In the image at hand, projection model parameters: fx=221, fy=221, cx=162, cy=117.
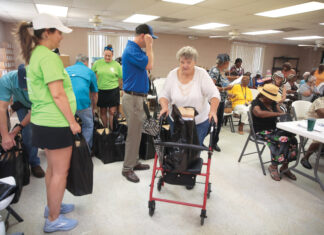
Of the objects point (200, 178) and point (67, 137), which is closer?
point (67, 137)

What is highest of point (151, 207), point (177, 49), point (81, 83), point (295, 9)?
point (295, 9)

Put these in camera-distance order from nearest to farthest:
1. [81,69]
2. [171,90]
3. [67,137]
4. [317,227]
Answer: [67,137]
[317,227]
[171,90]
[81,69]

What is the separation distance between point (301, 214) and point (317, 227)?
0.17 metres

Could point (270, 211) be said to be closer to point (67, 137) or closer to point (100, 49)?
point (67, 137)

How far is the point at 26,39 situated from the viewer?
1.32 meters

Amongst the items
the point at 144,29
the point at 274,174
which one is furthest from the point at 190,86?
the point at 274,174

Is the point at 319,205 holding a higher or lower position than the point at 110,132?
lower

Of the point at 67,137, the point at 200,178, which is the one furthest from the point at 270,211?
the point at 67,137

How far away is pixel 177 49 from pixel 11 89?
8.14 m

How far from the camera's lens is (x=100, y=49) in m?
8.45

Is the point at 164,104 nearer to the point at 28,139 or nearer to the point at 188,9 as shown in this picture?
the point at 28,139

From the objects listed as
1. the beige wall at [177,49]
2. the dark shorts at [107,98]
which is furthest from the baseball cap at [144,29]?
the beige wall at [177,49]

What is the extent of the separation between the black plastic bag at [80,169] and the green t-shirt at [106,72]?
76.1 inches

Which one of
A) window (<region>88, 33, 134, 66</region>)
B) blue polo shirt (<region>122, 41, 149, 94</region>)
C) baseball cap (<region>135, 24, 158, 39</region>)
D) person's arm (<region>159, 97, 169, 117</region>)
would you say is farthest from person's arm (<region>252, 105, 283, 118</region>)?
window (<region>88, 33, 134, 66</region>)
